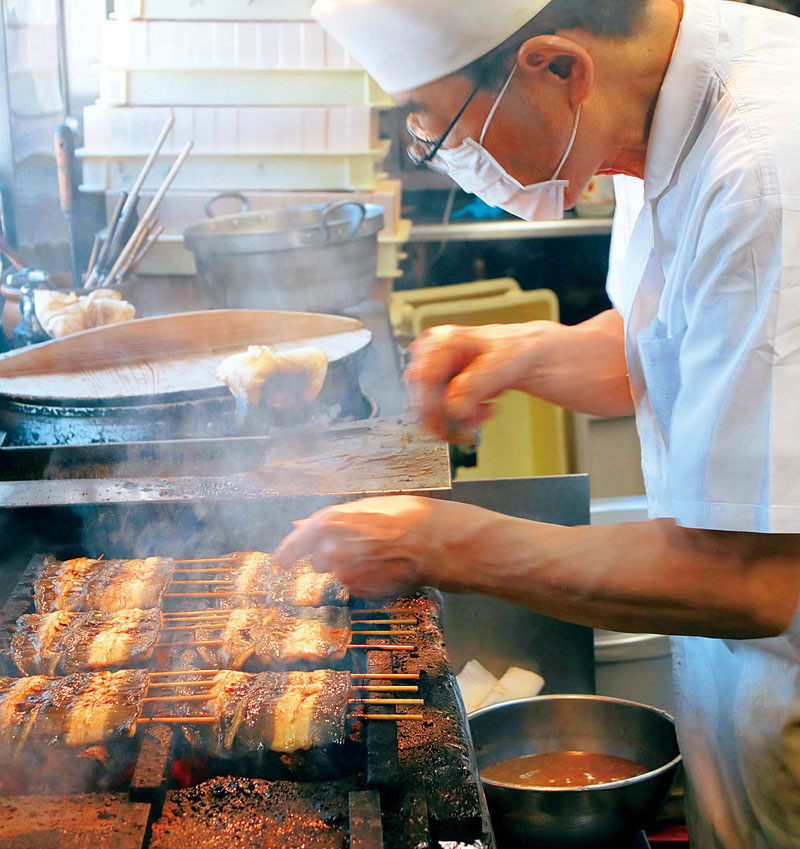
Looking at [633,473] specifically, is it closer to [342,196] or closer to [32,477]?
[342,196]

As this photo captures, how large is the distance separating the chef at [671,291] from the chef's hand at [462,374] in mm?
380

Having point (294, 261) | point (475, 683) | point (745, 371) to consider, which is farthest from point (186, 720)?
point (294, 261)

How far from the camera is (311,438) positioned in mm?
2346

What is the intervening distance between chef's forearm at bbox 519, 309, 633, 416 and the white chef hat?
842 millimetres

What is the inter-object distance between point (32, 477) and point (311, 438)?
2.55 ft

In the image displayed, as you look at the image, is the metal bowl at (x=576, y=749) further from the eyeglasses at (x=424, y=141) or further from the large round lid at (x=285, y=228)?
the large round lid at (x=285, y=228)

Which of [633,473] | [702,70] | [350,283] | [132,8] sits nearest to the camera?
[702,70]

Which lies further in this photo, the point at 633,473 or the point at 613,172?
the point at 633,473

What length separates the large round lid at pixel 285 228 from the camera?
3.52m

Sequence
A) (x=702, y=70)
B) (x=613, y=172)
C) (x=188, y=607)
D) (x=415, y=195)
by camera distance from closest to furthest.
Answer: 1. (x=702, y=70)
2. (x=613, y=172)
3. (x=188, y=607)
4. (x=415, y=195)

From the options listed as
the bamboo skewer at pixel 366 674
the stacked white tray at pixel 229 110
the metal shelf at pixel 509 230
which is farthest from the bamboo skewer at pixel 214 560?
the metal shelf at pixel 509 230

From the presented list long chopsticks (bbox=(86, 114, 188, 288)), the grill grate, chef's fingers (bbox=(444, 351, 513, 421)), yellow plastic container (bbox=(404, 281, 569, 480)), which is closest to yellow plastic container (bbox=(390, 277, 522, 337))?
yellow plastic container (bbox=(404, 281, 569, 480))

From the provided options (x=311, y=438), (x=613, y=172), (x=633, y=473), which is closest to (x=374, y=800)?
(x=311, y=438)

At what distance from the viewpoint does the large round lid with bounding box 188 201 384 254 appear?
3.52m
